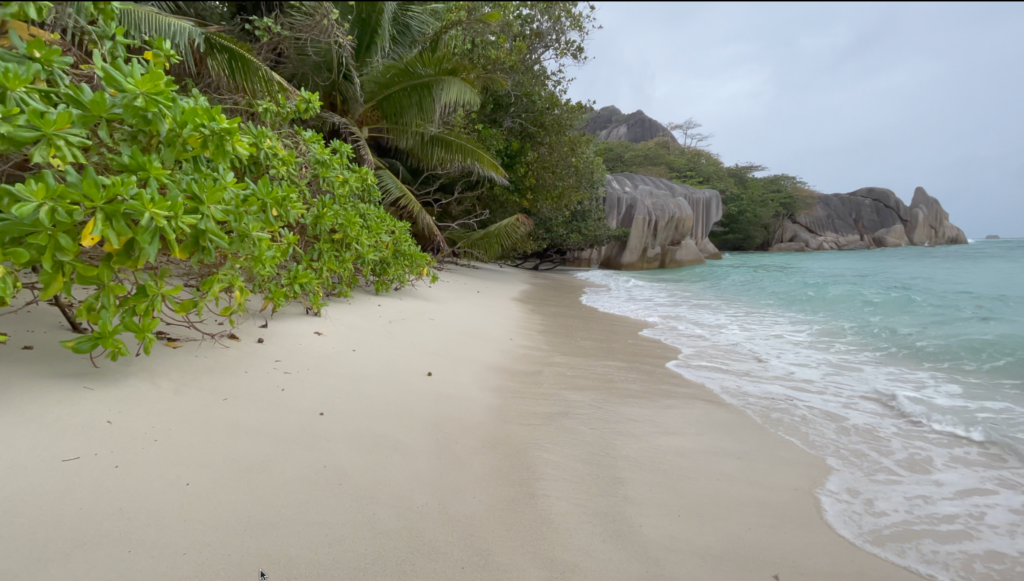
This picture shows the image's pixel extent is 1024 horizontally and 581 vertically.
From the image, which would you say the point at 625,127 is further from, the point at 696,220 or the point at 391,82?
the point at 391,82

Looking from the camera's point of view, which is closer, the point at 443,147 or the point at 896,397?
the point at 896,397

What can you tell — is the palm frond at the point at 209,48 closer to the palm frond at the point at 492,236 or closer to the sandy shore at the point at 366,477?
the palm frond at the point at 492,236

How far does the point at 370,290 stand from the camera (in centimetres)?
586

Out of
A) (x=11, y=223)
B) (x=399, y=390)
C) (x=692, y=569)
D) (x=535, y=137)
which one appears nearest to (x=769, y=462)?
(x=692, y=569)

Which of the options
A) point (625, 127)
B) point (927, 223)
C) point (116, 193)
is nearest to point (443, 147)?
point (116, 193)

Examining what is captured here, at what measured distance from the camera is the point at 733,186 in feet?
98.7

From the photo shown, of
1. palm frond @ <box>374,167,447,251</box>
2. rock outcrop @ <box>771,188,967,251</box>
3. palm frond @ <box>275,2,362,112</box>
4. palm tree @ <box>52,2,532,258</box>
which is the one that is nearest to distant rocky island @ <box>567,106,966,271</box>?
rock outcrop @ <box>771,188,967,251</box>

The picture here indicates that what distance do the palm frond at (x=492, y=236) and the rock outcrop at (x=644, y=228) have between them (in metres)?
6.87

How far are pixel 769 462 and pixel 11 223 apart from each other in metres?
3.29

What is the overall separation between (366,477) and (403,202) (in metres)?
7.08

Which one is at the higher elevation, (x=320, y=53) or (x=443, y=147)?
(x=320, y=53)

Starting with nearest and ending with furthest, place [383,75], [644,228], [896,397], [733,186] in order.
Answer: [896,397] < [383,75] < [644,228] < [733,186]

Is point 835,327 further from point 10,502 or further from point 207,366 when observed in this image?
point 10,502

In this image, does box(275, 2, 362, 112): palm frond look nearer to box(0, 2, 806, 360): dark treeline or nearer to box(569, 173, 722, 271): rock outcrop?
box(0, 2, 806, 360): dark treeline
